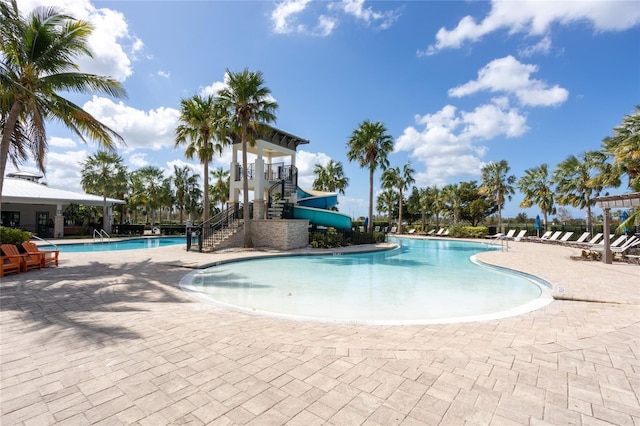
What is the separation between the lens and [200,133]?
18969mm

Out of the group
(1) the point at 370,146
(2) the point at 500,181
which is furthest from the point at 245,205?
(2) the point at 500,181

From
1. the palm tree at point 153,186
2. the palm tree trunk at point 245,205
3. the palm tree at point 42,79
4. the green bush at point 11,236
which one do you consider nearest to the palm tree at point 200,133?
the palm tree trunk at point 245,205

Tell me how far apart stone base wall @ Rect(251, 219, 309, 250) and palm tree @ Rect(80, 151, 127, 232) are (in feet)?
60.5

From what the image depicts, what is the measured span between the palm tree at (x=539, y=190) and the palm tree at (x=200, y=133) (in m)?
31.1

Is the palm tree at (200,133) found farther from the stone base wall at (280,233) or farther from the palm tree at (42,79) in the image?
the palm tree at (42,79)

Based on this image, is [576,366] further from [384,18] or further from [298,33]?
[298,33]

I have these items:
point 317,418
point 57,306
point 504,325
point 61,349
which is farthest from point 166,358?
point 504,325

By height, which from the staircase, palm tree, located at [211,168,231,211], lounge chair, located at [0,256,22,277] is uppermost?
palm tree, located at [211,168,231,211]

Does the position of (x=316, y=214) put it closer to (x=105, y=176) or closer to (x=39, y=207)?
(x=105, y=176)

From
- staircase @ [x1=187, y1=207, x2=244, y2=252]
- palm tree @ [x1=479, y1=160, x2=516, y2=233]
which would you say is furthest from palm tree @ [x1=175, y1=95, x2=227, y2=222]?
palm tree @ [x1=479, y1=160, x2=516, y2=233]

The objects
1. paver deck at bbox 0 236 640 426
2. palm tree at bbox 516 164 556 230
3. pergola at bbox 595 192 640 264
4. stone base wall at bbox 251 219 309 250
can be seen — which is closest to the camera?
paver deck at bbox 0 236 640 426

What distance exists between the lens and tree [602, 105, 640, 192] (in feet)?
42.2

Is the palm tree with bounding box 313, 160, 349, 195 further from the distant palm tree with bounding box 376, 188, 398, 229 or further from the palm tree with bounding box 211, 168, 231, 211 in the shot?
the palm tree with bounding box 211, 168, 231, 211

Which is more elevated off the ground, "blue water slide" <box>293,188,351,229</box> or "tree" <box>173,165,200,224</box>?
"tree" <box>173,165,200,224</box>
